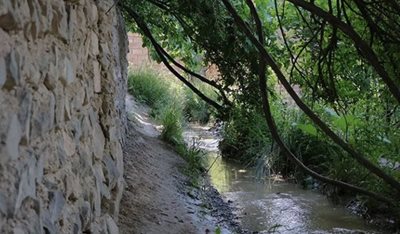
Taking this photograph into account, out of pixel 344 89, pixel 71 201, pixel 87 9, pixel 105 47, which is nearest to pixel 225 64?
pixel 344 89

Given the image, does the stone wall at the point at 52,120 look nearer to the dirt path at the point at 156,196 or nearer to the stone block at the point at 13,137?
the stone block at the point at 13,137

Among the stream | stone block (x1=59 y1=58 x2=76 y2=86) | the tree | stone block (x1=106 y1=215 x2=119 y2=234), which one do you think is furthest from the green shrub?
stone block (x1=59 y1=58 x2=76 y2=86)

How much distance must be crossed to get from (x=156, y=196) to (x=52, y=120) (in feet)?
10.0

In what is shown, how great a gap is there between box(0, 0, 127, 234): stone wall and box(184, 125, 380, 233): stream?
2.84 metres

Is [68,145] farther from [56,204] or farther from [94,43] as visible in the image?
[94,43]

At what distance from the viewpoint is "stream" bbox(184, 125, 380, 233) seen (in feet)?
17.8

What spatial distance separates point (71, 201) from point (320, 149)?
583cm

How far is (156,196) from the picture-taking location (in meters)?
4.80

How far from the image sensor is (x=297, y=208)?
20.1 ft

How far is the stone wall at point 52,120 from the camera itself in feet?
4.68

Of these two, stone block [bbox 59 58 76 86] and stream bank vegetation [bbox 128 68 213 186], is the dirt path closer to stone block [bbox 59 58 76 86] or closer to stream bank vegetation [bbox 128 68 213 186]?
stream bank vegetation [bbox 128 68 213 186]

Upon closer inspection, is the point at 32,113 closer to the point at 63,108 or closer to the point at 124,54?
the point at 63,108

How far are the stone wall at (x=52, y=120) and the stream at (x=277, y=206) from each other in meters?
2.84

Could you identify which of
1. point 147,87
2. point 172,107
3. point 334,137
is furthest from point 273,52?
point 147,87
